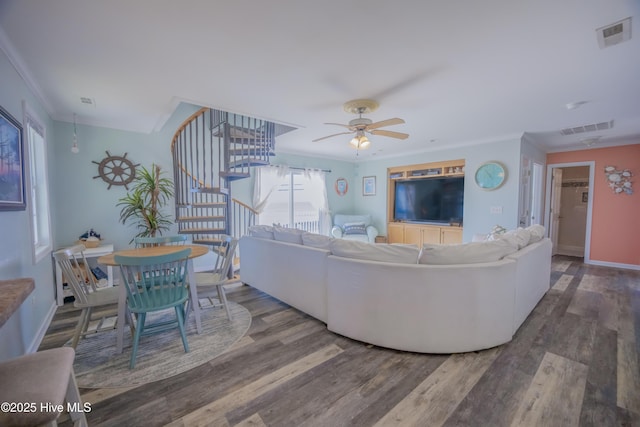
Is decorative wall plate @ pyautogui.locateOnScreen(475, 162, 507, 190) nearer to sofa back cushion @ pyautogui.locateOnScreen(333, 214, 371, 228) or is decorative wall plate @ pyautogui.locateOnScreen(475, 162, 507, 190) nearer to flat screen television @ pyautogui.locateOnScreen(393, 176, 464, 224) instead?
flat screen television @ pyautogui.locateOnScreen(393, 176, 464, 224)

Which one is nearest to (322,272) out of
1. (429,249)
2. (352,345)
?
(352,345)

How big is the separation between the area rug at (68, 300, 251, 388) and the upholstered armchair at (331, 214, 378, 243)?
4.14 meters

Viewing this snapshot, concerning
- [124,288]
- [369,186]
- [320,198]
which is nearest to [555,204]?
[369,186]

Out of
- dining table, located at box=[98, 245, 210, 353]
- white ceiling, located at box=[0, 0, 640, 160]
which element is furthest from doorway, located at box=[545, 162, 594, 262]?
dining table, located at box=[98, 245, 210, 353]

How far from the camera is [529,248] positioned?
2803 millimetres

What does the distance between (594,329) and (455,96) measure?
277cm

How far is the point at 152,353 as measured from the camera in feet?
7.32

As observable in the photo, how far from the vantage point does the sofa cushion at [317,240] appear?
8.98ft

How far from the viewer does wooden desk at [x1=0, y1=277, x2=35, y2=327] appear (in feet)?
3.24

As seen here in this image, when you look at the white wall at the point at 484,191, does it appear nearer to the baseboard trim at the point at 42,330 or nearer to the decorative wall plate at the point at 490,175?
the decorative wall plate at the point at 490,175

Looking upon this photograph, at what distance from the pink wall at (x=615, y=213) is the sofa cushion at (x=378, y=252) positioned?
18.1 ft

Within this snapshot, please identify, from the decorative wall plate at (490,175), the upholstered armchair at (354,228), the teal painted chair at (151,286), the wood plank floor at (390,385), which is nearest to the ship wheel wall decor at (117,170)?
the wood plank floor at (390,385)

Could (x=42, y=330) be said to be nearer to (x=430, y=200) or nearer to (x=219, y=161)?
(x=219, y=161)

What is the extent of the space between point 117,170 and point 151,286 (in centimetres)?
290
